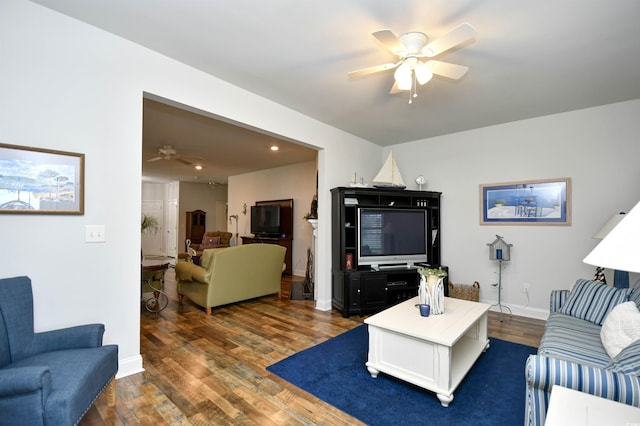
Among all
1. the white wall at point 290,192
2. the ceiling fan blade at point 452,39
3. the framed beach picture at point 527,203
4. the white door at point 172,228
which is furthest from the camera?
the white door at point 172,228

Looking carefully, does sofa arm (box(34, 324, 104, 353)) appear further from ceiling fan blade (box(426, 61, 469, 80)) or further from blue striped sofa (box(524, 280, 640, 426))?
ceiling fan blade (box(426, 61, 469, 80))

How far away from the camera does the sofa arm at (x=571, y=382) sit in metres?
1.32

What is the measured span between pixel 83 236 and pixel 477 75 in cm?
363

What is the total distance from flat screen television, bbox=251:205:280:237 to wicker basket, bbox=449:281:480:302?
13.9 ft

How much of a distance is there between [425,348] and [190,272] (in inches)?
131

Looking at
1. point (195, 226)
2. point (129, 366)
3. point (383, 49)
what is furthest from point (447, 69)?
point (195, 226)

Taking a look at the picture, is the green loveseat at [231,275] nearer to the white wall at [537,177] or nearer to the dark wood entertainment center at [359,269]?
the dark wood entertainment center at [359,269]

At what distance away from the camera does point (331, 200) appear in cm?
441

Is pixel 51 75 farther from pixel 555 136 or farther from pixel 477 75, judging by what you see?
pixel 555 136

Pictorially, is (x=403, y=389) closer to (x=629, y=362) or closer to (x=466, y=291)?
(x=629, y=362)

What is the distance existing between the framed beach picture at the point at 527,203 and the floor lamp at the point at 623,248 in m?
3.74

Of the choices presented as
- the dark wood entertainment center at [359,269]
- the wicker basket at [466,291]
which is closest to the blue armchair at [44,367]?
the dark wood entertainment center at [359,269]

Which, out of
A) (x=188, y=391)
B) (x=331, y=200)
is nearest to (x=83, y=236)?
(x=188, y=391)

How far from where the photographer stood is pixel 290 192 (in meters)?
7.38
